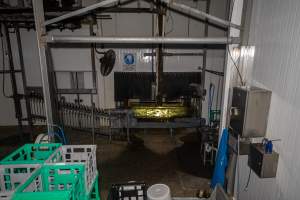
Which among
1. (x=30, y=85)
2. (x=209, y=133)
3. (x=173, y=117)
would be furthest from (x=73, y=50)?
(x=209, y=133)

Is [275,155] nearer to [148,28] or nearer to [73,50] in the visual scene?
[148,28]

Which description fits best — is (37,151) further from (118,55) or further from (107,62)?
(118,55)

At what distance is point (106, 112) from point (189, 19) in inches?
145

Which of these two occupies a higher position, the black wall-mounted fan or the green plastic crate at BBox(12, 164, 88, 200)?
the black wall-mounted fan

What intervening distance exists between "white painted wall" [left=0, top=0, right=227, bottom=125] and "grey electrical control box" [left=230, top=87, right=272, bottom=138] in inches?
156

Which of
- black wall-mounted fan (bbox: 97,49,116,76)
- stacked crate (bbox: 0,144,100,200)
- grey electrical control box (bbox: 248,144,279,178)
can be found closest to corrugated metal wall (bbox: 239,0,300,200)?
grey electrical control box (bbox: 248,144,279,178)

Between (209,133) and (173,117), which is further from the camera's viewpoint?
(173,117)

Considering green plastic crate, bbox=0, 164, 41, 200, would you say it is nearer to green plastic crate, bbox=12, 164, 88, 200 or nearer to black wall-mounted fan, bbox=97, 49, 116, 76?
green plastic crate, bbox=12, 164, 88, 200

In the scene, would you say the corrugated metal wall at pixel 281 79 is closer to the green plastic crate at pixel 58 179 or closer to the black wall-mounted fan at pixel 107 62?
the green plastic crate at pixel 58 179

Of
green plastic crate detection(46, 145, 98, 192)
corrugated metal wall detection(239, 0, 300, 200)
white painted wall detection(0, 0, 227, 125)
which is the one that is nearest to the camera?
corrugated metal wall detection(239, 0, 300, 200)

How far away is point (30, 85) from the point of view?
6.11 m

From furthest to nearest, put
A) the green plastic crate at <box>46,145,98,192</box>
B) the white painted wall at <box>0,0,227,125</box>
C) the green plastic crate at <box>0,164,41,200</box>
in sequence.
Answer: the white painted wall at <box>0,0,227,125</box> → the green plastic crate at <box>46,145,98,192</box> → the green plastic crate at <box>0,164,41,200</box>

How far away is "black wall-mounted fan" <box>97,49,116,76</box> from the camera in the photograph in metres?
5.83

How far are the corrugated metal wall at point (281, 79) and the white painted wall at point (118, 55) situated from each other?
12.0 feet
